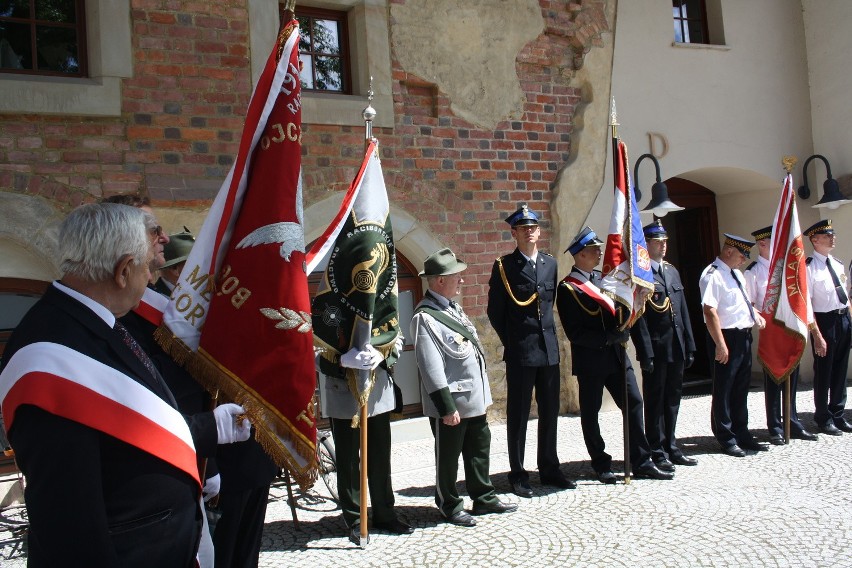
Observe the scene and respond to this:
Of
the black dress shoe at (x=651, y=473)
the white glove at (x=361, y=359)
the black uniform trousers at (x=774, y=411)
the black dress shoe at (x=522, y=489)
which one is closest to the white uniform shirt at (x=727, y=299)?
the black uniform trousers at (x=774, y=411)

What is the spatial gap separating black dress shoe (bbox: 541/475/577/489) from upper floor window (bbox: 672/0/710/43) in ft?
21.6

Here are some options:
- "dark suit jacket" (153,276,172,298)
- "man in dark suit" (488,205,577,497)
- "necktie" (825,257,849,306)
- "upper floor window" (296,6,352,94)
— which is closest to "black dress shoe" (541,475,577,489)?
"man in dark suit" (488,205,577,497)

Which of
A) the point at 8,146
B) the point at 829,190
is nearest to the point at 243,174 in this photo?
the point at 8,146

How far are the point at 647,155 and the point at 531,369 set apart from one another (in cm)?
434

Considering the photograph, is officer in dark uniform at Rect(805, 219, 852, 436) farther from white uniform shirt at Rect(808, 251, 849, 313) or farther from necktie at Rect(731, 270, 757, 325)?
necktie at Rect(731, 270, 757, 325)

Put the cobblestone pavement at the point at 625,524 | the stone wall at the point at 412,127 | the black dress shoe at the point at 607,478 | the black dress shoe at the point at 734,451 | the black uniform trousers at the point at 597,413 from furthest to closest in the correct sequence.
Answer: the black dress shoe at the point at 734,451 → the stone wall at the point at 412,127 → the black uniform trousers at the point at 597,413 → the black dress shoe at the point at 607,478 → the cobblestone pavement at the point at 625,524

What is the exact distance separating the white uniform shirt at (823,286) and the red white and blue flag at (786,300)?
31cm

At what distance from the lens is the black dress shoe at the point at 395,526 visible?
193 inches

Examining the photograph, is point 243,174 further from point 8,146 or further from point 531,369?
point 8,146

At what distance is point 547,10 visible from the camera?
849cm

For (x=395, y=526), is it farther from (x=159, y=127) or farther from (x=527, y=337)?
(x=159, y=127)

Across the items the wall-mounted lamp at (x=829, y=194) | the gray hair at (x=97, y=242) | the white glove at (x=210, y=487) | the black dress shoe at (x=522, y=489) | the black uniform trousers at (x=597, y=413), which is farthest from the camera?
the wall-mounted lamp at (x=829, y=194)

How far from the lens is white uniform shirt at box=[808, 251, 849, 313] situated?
759cm

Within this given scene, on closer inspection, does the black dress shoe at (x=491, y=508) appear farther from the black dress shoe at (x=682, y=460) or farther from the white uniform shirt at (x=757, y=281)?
the white uniform shirt at (x=757, y=281)
